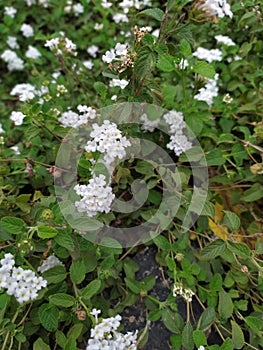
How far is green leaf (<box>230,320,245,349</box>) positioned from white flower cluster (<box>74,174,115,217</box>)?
620mm

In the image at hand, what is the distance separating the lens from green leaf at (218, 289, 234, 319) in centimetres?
154

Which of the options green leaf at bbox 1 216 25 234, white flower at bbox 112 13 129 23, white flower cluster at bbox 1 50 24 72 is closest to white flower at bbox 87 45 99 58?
white flower at bbox 112 13 129 23

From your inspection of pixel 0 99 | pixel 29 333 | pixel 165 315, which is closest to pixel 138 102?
pixel 165 315

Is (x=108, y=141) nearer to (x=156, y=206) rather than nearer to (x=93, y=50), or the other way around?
(x=156, y=206)

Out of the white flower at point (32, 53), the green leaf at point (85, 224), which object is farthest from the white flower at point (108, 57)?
the white flower at point (32, 53)

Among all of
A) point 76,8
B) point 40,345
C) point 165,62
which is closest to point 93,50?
point 76,8

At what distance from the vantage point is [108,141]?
1.42 m

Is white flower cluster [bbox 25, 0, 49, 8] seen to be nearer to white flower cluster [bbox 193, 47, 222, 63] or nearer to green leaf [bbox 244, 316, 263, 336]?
white flower cluster [bbox 193, 47, 222, 63]

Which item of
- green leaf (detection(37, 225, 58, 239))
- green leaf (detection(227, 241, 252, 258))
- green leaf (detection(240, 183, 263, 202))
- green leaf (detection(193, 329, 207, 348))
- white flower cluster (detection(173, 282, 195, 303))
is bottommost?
green leaf (detection(193, 329, 207, 348))

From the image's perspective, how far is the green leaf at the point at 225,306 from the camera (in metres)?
1.54

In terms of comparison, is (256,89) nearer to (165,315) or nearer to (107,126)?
(107,126)

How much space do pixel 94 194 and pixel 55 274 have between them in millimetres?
331

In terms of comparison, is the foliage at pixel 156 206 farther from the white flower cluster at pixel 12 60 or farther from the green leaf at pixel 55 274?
the white flower cluster at pixel 12 60

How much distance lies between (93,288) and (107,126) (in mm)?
540
